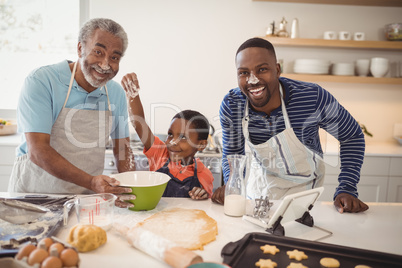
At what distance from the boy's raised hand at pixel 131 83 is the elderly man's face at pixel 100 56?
74mm

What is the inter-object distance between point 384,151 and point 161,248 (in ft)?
8.40

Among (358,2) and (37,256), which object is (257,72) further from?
(358,2)

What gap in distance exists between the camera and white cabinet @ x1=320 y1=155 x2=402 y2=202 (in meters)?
2.79

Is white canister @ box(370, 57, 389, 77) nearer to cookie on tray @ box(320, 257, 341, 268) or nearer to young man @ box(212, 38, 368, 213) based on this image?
young man @ box(212, 38, 368, 213)

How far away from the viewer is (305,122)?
161 cm

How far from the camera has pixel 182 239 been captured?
40.6 inches

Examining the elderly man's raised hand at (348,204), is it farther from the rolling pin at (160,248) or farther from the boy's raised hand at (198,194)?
the rolling pin at (160,248)

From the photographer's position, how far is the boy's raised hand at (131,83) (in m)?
1.51

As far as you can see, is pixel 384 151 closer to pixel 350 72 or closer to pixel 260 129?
pixel 350 72

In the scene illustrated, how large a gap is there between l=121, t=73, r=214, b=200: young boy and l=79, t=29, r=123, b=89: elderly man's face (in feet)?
0.59

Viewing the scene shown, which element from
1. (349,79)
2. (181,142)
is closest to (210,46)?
(349,79)

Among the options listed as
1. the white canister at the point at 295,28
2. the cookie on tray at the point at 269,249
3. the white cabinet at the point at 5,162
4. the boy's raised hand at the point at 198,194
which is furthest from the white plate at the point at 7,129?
the cookie on tray at the point at 269,249

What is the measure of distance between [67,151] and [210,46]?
1975 millimetres

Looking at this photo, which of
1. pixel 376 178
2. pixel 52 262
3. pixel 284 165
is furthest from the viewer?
pixel 376 178
